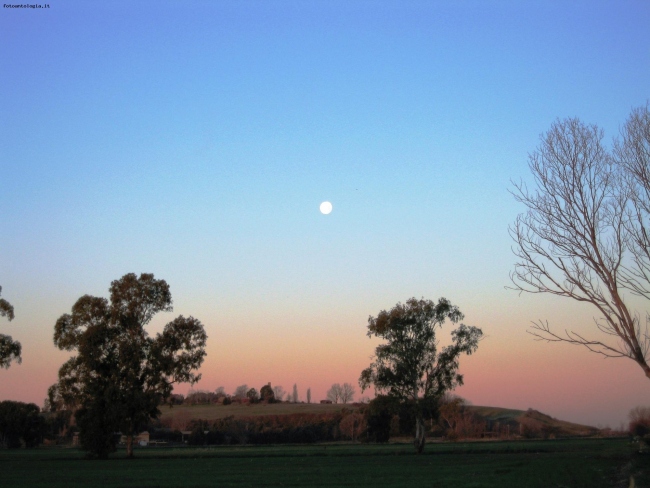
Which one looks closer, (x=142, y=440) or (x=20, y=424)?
(x=20, y=424)

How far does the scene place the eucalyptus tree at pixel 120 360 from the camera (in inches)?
2048

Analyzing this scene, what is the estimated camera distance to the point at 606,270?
1454cm

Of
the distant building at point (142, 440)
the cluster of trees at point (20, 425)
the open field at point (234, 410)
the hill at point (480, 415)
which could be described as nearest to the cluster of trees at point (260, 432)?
the distant building at point (142, 440)

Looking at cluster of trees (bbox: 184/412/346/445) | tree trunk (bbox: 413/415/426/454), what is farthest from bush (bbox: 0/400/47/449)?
tree trunk (bbox: 413/415/426/454)

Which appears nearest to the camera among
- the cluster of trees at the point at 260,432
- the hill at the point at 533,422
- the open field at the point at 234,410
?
the cluster of trees at the point at 260,432

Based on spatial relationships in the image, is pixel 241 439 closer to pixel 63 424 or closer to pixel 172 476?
pixel 63 424

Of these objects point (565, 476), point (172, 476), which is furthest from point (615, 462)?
point (172, 476)

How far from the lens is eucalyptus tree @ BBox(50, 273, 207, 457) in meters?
52.0

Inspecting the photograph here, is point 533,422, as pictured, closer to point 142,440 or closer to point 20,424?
point 142,440

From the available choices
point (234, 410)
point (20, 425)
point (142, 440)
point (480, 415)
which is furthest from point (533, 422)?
point (20, 425)

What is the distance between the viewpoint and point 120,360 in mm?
53438

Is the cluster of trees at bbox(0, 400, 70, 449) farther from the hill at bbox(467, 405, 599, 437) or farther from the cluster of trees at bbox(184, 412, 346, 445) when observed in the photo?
the hill at bbox(467, 405, 599, 437)

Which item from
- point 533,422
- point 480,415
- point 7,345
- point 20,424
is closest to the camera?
point 7,345

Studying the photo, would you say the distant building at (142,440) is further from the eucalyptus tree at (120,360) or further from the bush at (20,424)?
the eucalyptus tree at (120,360)
